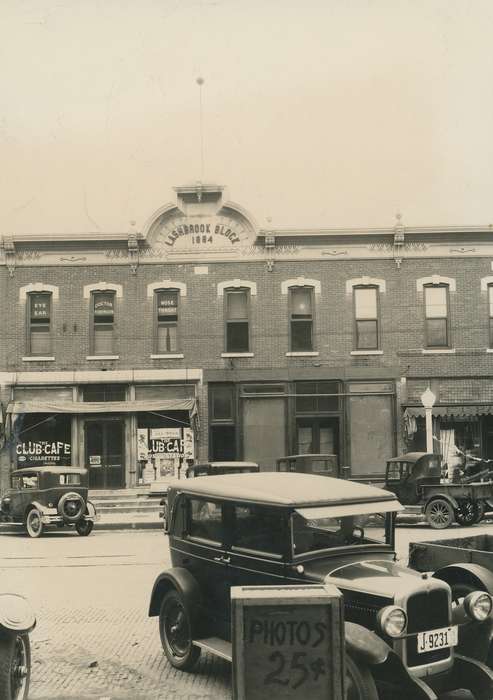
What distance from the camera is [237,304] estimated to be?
79.0 ft

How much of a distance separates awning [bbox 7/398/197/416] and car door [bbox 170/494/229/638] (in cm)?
1543

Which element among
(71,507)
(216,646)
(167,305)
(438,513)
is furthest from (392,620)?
(167,305)

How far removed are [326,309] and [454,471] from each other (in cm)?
619

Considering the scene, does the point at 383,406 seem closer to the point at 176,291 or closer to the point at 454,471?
the point at 454,471

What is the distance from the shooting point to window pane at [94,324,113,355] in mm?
23984

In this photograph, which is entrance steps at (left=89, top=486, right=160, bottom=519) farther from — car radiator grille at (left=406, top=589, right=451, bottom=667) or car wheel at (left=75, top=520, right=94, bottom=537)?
car radiator grille at (left=406, top=589, right=451, bottom=667)

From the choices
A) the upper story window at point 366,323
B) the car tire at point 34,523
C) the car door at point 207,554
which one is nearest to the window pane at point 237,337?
the upper story window at point 366,323

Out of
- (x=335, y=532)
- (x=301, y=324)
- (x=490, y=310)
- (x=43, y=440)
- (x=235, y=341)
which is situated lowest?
(x=335, y=532)

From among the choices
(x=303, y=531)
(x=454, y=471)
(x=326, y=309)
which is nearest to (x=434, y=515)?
(x=454, y=471)

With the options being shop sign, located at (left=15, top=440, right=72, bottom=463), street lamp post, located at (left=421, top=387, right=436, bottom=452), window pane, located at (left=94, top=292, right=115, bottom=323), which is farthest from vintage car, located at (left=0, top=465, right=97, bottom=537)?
street lamp post, located at (left=421, top=387, right=436, bottom=452)

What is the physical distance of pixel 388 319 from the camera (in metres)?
23.8

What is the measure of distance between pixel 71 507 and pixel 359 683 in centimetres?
1361

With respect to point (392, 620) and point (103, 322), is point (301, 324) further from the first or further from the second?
point (392, 620)

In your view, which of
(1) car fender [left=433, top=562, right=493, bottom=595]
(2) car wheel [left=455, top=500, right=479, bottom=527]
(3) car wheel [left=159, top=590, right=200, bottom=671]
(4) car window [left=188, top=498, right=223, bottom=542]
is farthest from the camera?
(2) car wheel [left=455, top=500, right=479, bottom=527]
